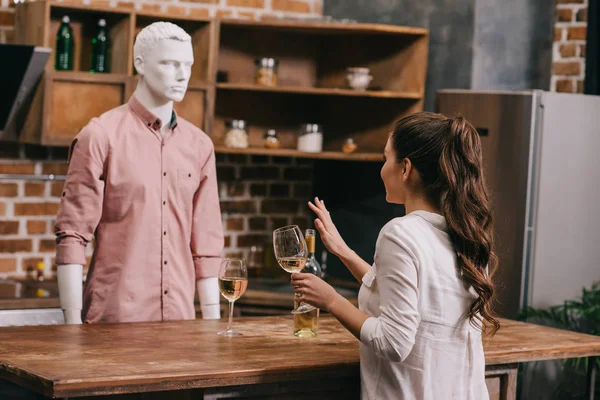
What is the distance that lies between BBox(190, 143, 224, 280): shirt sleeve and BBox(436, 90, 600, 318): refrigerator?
150 centimetres

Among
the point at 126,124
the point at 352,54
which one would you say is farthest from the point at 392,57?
the point at 126,124

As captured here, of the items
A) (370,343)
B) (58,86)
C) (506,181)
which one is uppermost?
(58,86)

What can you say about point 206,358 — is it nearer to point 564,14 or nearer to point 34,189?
point 34,189

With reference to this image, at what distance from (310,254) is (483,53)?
2.25m

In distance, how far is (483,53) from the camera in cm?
459

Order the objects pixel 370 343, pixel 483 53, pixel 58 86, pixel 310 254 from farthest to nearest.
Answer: pixel 483 53, pixel 58 86, pixel 310 254, pixel 370 343

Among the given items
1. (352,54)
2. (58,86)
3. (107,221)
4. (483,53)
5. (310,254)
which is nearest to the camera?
(310,254)

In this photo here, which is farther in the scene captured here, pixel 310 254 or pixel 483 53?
pixel 483 53

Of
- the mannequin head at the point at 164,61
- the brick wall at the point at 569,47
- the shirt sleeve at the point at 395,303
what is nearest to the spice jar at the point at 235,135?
the mannequin head at the point at 164,61

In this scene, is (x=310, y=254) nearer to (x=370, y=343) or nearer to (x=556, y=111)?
(x=370, y=343)

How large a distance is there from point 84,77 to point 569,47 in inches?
91.4

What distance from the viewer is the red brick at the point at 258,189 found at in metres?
5.17

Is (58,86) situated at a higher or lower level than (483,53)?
lower

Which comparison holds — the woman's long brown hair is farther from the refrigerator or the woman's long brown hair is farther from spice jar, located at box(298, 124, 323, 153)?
spice jar, located at box(298, 124, 323, 153)
